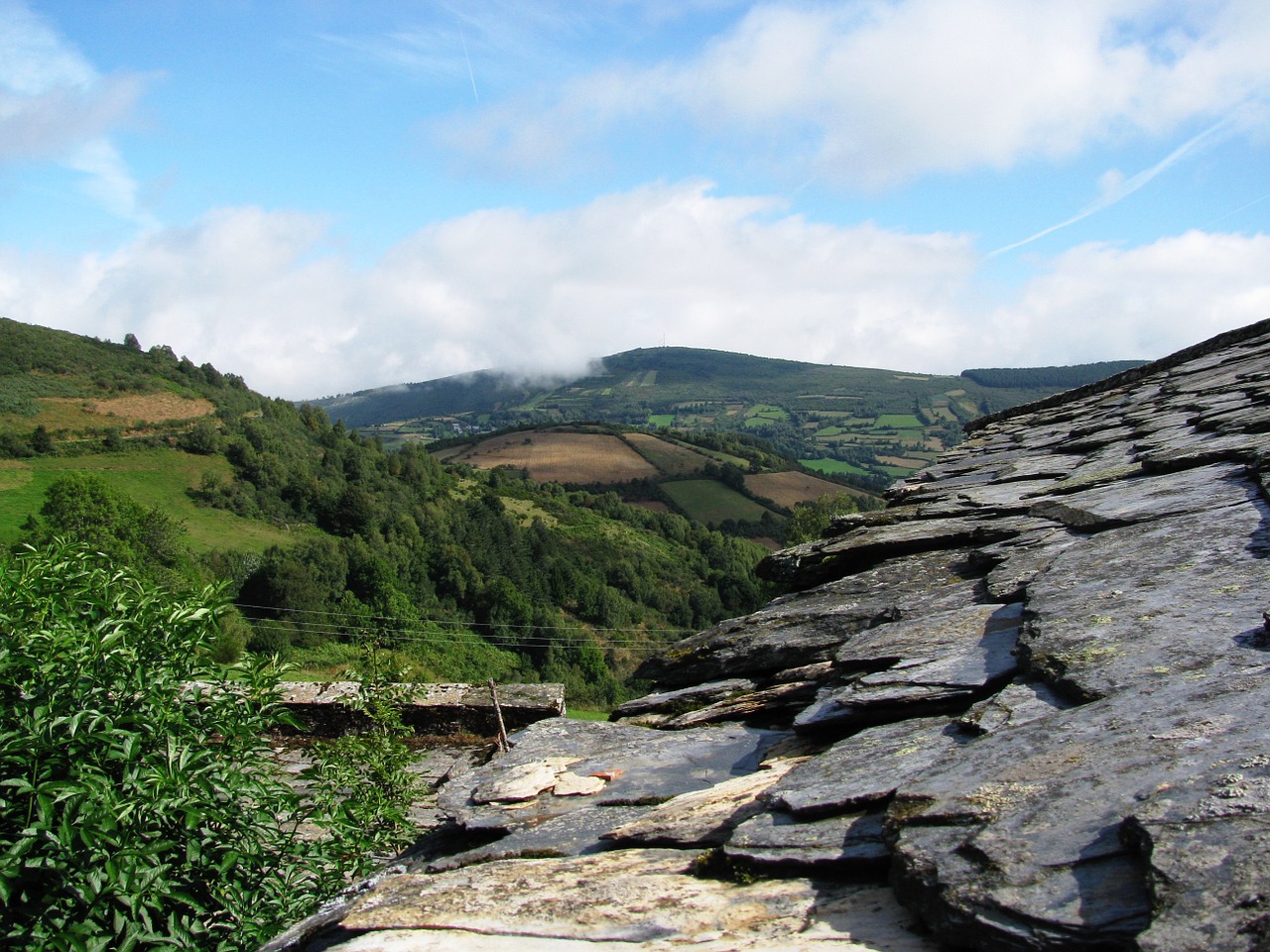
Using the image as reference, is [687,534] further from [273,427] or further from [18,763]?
[18,763]

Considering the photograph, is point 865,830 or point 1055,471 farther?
point 1055,471

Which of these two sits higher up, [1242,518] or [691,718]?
[1242,518]

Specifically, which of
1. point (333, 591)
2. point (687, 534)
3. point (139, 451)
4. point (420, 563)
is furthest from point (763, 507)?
point (139, 451)

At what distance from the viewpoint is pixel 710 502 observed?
113 metres

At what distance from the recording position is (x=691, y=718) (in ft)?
13.1

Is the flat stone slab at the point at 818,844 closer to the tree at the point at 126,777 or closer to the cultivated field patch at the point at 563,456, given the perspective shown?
the tree at the point at 126,777

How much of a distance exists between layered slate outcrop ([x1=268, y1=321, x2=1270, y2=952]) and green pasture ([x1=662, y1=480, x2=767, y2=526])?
10332 centimetres

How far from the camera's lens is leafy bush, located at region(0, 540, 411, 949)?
11.2 ft

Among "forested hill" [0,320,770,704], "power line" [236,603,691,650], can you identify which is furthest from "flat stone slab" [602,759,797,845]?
"power line" [236,603,691,650]

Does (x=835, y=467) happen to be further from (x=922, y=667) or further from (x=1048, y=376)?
(x=922, y=667)

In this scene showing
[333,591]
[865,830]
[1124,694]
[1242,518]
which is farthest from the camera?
[333,591]

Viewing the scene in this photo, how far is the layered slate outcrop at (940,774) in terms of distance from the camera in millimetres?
1755

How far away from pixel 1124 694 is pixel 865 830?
2.77 ft

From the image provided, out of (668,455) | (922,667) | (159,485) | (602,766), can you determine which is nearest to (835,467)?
(668,455)
